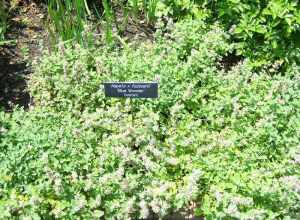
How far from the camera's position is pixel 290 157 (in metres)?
2.74

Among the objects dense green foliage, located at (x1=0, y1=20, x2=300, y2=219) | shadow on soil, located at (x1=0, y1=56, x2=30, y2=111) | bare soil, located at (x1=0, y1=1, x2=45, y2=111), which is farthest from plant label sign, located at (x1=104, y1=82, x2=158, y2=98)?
shadow on soil, located at (x1=0, y1=56, x2=30, y2=111)

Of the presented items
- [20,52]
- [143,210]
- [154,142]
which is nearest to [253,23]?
[154,142]

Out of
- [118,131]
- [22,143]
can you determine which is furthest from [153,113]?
[22,143]

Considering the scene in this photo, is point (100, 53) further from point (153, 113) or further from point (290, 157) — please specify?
point (290, 157)

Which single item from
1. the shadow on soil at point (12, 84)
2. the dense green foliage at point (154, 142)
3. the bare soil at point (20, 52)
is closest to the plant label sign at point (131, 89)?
the dense green foliage at point (154, 142)

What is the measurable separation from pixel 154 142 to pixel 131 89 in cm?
37

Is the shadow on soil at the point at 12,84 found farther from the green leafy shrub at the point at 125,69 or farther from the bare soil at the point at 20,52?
the green leafy shrub at the point at 125,69

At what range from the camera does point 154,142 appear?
2.69 metres

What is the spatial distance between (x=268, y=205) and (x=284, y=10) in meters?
1.46

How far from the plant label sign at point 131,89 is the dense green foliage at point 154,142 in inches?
3.4

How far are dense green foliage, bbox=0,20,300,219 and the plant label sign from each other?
0.09 m

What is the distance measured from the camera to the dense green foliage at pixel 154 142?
97.5 inches

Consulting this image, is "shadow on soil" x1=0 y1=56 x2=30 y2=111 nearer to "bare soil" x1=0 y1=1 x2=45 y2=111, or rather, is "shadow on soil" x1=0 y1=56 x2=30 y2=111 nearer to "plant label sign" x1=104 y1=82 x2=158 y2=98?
"bare soil" x1=0 y1=1 x2=45 y2=111

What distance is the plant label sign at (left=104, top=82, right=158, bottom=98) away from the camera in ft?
9.19
